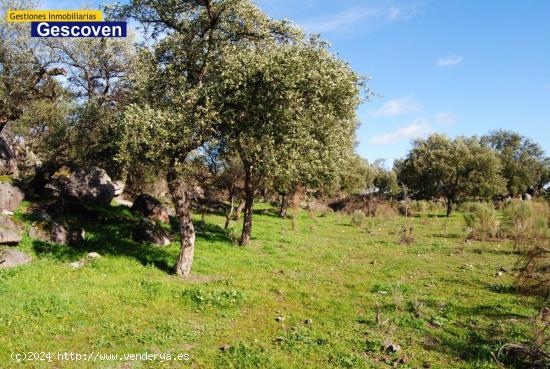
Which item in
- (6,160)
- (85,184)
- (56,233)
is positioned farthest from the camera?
(85,184)

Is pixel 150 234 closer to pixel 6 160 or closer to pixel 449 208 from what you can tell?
pixel 6 160

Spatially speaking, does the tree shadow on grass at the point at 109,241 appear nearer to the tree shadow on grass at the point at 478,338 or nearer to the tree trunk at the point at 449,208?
the tree shadow on grass at the point at 478,338

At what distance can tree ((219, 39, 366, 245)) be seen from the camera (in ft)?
53.0

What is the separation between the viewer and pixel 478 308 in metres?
14.5

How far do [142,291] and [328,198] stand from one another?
53.6 meters

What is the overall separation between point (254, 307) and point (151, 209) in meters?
16.3

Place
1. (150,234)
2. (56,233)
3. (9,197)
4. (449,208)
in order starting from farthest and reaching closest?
(449,208)
(150,234)
(9,197)
(56,233)

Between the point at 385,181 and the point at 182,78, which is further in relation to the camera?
the point at 385,181

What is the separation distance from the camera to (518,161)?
3105 inches

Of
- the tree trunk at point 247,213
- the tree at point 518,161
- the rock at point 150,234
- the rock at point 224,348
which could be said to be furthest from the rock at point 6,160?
the tree at point 518,161

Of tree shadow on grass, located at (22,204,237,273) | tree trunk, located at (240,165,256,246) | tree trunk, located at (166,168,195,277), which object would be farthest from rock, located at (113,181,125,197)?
tree trunk, located at (166,168,195,277)

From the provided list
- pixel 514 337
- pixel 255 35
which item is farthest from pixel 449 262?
pixel 255 35

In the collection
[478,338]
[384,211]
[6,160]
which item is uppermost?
[6,160]

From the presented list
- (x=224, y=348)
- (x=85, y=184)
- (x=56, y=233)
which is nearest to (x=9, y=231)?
(x=56, y=233)
